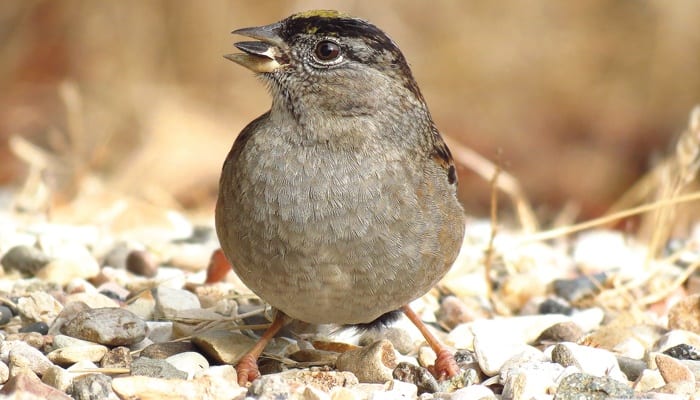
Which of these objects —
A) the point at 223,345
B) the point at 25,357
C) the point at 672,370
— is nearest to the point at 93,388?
the point at 25,357

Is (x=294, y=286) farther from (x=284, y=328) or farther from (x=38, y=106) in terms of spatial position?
(x=38, y=106)

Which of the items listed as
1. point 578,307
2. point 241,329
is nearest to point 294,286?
point 241,329

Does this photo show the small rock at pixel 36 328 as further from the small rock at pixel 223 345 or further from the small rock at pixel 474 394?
the small rock at pixel 474 394

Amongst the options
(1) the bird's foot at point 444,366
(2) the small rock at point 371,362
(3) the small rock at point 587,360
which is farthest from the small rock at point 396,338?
(3) the small rock at point 587,360

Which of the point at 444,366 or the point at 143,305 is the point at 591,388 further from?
the point at 143,305

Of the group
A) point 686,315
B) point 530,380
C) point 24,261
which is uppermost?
point 686,315
